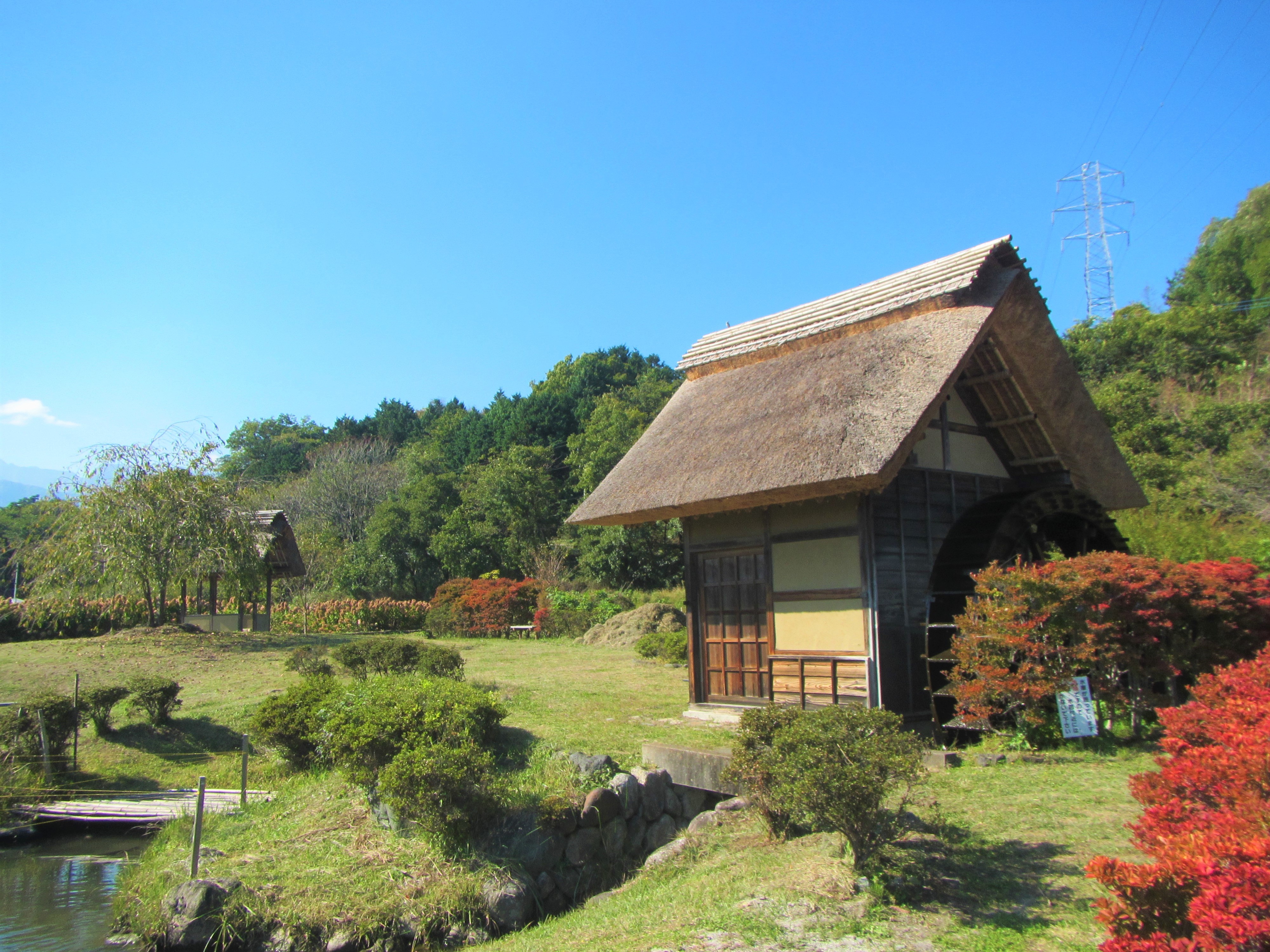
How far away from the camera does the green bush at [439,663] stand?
11695mm

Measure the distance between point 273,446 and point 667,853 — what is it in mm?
54762

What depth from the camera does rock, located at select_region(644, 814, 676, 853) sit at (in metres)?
7.93

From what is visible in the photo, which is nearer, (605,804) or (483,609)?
(605,804)

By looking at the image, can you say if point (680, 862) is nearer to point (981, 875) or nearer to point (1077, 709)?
point (981, 875)

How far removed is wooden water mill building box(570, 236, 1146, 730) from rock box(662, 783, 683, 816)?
226 centimetres

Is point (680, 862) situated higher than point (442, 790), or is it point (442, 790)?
point (442, 790)

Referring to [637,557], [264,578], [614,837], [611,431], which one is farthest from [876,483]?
[611,431]

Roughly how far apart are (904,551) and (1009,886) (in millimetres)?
5346

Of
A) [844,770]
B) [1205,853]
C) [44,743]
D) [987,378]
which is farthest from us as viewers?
[987,378]

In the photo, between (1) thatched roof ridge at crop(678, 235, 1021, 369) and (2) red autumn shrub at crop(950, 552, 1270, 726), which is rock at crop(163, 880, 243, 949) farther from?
(1) thatched roof ridge at crop(678, 235, 1021, 369)

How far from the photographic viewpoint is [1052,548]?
1150 centimetres

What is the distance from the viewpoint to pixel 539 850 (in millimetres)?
7273

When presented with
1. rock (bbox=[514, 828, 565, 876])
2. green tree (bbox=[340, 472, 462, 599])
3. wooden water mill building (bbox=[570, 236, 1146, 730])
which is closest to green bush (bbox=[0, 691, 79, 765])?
wooden water mill building (bbox=[570, 236, 1146, 730])

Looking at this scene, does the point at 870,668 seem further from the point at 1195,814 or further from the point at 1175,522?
the point at 1175,522
